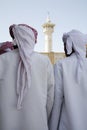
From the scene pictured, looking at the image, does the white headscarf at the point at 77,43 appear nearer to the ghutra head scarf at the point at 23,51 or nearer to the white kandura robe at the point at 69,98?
the white kandura robe at the point at 69,98

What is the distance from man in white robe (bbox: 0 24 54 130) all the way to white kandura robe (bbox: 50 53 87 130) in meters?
0.23

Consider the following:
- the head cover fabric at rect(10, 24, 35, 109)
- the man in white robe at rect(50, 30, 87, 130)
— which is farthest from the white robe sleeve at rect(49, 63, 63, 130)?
the head cover fabric at rect(10, 24, 35, 109)

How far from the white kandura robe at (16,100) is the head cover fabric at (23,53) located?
0.05 meters

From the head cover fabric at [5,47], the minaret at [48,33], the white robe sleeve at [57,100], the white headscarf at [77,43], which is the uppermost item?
the white headscarf at [77,43]

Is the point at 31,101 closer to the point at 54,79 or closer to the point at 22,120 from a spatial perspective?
the point at 22,120

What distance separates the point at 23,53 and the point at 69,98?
0.72 m

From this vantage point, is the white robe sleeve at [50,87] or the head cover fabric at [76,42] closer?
the white robe sleeve at [50,87]

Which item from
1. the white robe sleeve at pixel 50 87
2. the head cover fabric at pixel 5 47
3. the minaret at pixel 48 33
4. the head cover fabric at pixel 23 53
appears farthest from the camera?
the minaret at pixel 48 33

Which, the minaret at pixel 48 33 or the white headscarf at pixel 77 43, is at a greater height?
the white headscarf at pixel 77 43

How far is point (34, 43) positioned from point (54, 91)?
59 centimetres

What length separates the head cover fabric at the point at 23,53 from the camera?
2.55 m

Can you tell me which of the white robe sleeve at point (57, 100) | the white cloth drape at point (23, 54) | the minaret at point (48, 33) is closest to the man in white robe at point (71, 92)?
the white robe sleeve at point (57, 100)

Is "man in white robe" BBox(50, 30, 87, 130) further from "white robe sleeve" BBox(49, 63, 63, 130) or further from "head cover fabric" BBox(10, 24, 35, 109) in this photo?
"head cover fabric" BBox(10, 24, 35, 109)

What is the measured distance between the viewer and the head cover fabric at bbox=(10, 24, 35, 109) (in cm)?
255
